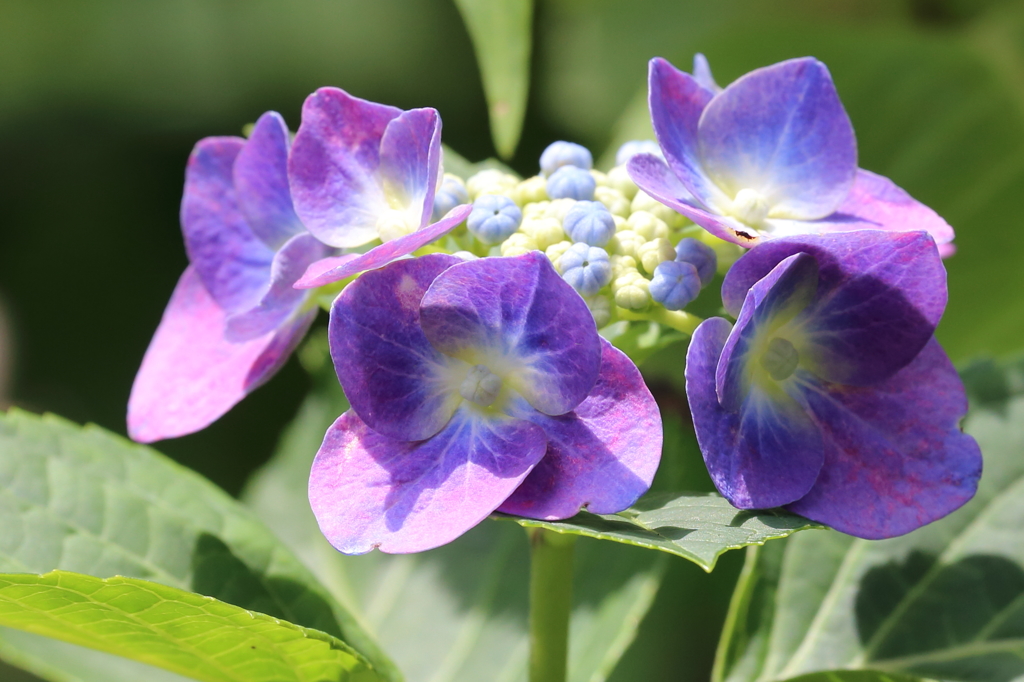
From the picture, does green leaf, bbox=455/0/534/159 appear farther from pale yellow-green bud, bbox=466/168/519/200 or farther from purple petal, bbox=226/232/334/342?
purple petal, bbox=226/232/334/342

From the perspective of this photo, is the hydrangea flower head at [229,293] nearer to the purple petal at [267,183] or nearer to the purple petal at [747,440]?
the purple petal at [267,183]

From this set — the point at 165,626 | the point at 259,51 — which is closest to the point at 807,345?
the point at 165,626

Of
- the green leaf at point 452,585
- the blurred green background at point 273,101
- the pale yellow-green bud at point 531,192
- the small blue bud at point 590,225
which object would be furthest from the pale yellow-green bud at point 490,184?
the blurred green background at point 273,101

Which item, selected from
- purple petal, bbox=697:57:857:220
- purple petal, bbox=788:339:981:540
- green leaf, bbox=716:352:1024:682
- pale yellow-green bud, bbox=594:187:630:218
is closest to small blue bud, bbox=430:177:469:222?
pale yellow-green bud, bbox=594:187:630:218

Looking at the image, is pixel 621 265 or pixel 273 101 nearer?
pixel 621 265

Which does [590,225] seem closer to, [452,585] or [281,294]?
[281,294]

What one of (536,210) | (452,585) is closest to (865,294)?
(536,210)

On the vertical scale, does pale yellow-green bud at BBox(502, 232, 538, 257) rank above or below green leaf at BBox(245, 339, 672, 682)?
above
